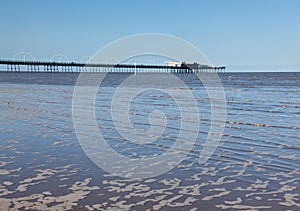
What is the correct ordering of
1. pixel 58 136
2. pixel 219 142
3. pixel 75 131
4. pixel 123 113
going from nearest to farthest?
pixel 219 142
pixel 58 136
pixel 75 131
pixel 123 113

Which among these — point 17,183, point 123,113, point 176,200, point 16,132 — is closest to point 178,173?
point 176,200

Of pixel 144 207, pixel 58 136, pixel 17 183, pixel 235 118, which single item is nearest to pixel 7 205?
pixel 17 183

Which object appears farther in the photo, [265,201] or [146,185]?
[146,185]

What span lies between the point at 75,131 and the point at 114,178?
5914mm

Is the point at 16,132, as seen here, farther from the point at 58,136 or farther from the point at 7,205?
the point at 7,205

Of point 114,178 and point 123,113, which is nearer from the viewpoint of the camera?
point 114,178

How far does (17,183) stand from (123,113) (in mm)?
12042

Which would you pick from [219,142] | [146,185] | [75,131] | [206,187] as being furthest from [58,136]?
[206,187]

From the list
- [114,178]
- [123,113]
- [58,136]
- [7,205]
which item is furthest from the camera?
[123,113]

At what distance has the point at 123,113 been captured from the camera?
62.8 feet

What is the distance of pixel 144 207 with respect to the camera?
6.03 metres

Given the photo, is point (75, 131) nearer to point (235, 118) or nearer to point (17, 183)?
point (17, 183)

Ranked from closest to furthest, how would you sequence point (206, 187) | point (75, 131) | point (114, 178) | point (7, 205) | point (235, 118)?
1. point (7, 205)
2. point (206, 187)
3. point (114, 178)
4. point (75, 131)
5. point (235, 118)

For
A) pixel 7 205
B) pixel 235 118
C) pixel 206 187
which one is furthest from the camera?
pixel 235 118
